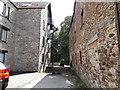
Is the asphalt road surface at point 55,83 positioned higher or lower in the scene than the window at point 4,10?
lower

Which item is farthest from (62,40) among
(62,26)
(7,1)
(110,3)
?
(110,3)

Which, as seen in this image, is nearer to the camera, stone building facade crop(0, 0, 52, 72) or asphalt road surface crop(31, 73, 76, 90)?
asphalt road surface crop(31, 73, 76, 90)

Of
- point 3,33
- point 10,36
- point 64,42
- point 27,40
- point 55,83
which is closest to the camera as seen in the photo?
point 55,83

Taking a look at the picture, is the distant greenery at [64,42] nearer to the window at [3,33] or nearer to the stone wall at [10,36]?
the stone wall at [10,36]

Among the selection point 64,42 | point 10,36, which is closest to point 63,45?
point 64,42

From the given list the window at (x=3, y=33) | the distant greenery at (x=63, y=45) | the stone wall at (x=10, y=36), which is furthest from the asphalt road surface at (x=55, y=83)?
the distant greenery at (x=63, y=45)

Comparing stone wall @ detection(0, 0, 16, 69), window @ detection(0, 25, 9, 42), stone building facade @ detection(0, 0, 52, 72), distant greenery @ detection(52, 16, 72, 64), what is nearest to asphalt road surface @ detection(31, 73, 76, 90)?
stone building facade @ detection(0, 0, 52, 72)

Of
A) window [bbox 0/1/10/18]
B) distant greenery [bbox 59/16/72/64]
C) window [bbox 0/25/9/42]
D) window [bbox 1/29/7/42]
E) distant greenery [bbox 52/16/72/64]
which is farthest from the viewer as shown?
distant greenery [bbox 59/16/72/64]

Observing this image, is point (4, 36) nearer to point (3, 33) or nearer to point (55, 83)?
point (3, 33)

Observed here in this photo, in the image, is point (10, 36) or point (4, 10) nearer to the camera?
point (4, 10)

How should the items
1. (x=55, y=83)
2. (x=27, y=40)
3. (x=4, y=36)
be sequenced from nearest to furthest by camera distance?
1. (x=55, y=83)
2. (x=4, y=36)
3. (x=27, y=40)

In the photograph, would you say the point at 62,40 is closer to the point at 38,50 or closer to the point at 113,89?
the point at 38,50

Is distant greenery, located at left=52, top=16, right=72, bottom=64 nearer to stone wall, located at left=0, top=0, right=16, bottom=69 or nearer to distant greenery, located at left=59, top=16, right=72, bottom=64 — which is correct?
distant greenery, located at left=59, top=16, right=72, bottom=64

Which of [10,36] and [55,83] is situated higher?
[10,36]
